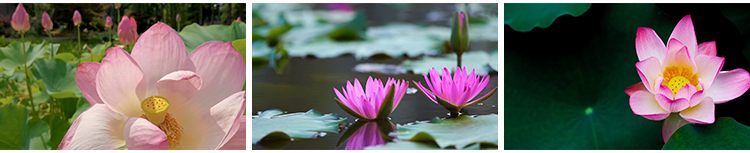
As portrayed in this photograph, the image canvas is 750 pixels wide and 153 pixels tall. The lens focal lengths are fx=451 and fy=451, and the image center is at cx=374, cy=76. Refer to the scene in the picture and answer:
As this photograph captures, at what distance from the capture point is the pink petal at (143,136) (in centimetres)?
60

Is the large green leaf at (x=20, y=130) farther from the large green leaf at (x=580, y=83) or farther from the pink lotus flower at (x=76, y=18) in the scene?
the large green leaf at (x=580, y=83)

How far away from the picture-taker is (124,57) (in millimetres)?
674

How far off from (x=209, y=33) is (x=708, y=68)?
0.93 meters

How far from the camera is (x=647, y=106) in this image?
866mm

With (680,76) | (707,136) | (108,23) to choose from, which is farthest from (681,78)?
(108,23)

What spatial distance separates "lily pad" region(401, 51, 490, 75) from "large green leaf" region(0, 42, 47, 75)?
0.68m

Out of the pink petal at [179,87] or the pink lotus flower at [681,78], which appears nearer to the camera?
the pink petal at [179,87]

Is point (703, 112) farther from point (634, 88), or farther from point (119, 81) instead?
point (119, 81)

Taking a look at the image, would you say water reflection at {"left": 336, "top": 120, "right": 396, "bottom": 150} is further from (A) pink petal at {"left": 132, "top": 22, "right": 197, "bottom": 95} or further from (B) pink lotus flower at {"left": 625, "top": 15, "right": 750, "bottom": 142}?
(B) pink lotus flower at {"left": 625, "top": 15, "right": 750, "bottom": 142}

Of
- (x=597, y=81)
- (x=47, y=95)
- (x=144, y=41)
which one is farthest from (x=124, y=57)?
(x=597, y=81)

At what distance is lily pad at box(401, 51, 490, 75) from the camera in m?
0.87

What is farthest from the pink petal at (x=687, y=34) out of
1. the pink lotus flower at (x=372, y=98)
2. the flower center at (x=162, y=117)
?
the flower center at (x=162, y=117)

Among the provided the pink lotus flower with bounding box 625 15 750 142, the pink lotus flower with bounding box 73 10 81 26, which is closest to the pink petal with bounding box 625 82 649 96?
the pink lotus flower with bounding box 625 15 750 142

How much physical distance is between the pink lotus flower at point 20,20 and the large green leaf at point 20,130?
0.14 m
